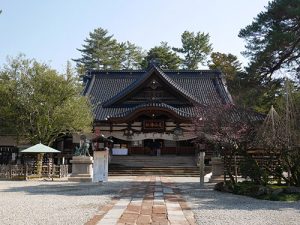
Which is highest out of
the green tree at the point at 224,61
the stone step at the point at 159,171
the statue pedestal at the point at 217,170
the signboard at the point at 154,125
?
the green tree at the point at 224,61

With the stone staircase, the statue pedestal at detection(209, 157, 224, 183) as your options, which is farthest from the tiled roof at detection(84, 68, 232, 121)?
the statue pedestal at detection(209, 157, 224, 183)

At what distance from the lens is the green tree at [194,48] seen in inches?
2403

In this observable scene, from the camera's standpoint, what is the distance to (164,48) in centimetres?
6169

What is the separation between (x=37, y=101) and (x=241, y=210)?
51.8 ft

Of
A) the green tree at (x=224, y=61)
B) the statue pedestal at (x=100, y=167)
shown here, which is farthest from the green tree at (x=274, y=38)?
the green tree at (x=224, y=61)

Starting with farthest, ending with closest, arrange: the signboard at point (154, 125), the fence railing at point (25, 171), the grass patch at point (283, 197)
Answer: the signboard at point (154, 125)
the fence railing at point (25, 171)
the grass patch at point (283, 197)

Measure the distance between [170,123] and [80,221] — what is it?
79.7 ft

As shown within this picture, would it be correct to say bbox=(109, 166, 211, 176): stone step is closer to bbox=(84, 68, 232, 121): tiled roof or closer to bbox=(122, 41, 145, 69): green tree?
bbox=(84, 68, 232, 121): tiled roof

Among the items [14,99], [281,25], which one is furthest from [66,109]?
[281,25]

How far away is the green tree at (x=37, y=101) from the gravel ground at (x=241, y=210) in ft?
40.6

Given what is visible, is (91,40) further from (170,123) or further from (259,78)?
(259,78)

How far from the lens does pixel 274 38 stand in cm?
2075

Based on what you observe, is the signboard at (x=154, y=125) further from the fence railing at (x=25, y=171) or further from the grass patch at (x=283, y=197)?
the grass patch at (x=283, y=197)

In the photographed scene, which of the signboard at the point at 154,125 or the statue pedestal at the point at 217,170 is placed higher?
the signboard at the point at 154,125
